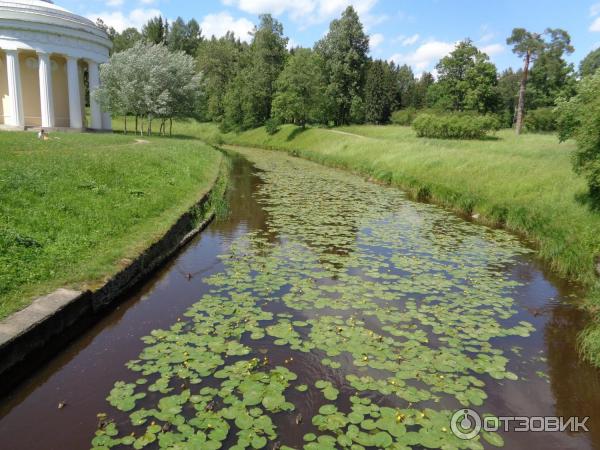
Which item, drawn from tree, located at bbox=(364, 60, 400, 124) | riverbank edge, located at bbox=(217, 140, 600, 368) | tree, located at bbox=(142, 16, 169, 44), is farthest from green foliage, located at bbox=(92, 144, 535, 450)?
tree, located at bbox=(142, 16, 169, 44)

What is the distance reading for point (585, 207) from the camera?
1441cm

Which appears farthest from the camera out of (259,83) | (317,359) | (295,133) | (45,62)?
(259,83)

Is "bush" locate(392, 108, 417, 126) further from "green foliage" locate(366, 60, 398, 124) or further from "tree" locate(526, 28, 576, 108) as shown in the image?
"tree" locate(526, 28, 576, 108)

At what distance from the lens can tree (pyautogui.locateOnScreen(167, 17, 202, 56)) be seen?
4003 inches

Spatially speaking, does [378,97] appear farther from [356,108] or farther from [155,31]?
[155,31]

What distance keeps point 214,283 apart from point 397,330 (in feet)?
14.1

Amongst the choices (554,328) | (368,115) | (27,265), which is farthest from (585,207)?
(368,115)

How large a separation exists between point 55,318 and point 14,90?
119ft

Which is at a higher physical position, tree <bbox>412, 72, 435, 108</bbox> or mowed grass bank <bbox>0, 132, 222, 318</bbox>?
tree <bbox>412, 72, 435, 108</bbox>

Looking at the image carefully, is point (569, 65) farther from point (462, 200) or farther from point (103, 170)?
point (103, 170)

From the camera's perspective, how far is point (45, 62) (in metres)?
36.1

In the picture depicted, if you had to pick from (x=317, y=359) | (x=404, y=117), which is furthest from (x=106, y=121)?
(x=317, y=359)

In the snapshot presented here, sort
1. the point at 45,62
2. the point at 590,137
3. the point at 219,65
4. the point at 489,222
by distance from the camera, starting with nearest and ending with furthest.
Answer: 1. the point at 590,137
2. the point at 489,222
3. the point at 45,62
4. the point at 219,65

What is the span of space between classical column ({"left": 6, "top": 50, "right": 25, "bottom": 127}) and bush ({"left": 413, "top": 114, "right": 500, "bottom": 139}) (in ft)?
111
